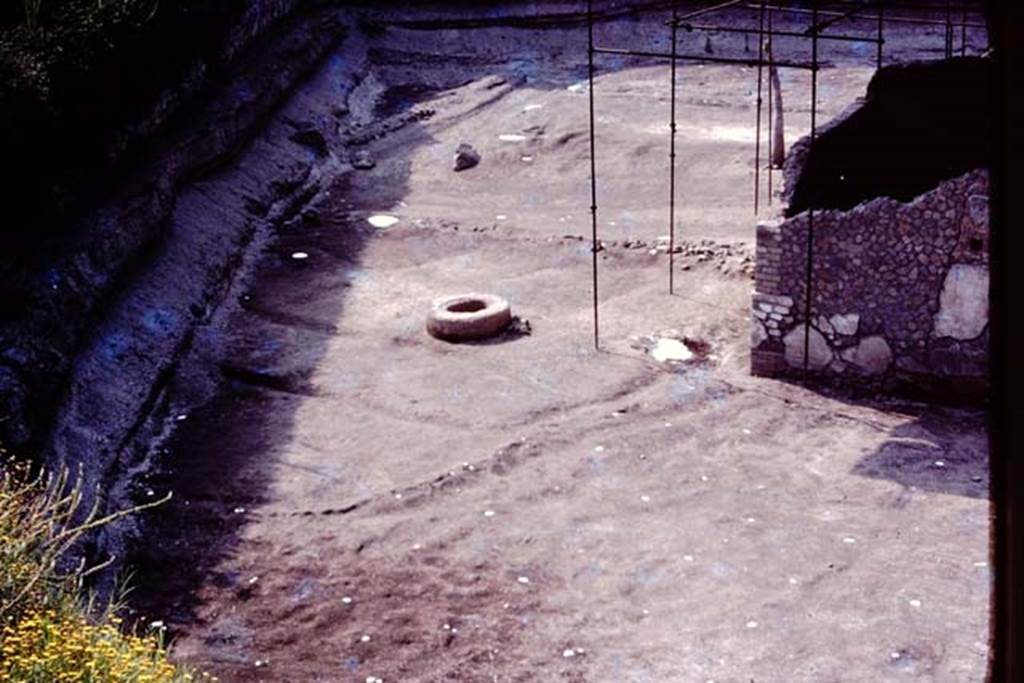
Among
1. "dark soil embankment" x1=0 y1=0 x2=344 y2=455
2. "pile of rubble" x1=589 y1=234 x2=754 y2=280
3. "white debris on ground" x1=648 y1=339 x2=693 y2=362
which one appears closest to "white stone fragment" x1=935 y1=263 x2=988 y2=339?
"white debris on ground" x1=648 y1=339 x2=693 y2=362

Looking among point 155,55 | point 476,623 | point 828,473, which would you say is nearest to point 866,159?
point 828,473

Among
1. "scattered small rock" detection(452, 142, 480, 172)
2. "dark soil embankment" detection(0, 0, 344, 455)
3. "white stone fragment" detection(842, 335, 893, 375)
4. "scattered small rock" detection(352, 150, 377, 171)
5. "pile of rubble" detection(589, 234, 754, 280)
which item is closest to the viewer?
"dark soil embankment" detection(0, 0, 344, 455)

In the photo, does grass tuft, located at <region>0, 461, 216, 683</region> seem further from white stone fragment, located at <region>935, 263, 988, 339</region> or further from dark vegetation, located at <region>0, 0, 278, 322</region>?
white stone fragment, located at <region>935, 263, 988, 339</region>

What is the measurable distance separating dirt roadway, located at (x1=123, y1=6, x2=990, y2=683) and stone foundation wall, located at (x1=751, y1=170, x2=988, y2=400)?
0.33 metres

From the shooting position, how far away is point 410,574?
373 inches

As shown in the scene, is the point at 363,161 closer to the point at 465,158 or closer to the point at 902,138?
the point at 465,158

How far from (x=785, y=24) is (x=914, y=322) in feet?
51.4

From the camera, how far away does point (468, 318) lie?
45.4 ft

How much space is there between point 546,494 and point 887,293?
342cm

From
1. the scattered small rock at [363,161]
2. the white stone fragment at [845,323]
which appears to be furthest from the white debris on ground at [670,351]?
the scattered small rock at [363,161]

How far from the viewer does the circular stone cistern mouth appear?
13859 millimetres

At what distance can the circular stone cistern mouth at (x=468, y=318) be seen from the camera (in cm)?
1386

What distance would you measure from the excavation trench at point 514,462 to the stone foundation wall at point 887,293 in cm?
37

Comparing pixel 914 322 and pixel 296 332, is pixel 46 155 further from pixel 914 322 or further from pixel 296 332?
pixel 914 322
